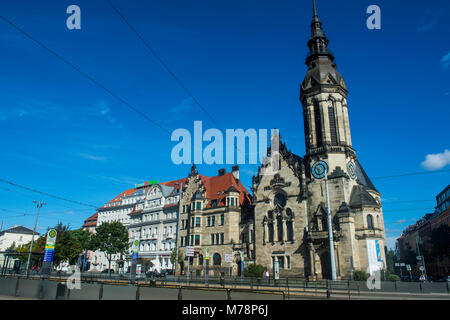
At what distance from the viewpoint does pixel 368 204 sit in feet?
137

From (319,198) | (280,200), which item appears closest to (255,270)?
(280,200)

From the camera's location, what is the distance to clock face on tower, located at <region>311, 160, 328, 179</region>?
45.6 meters

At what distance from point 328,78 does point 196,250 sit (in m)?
35.4

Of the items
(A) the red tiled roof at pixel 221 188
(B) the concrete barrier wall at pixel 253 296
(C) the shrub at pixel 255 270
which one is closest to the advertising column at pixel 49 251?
(B) the concrete barrier wall at pixel 253 296

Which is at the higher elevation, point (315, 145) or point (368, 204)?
point (315, 145)

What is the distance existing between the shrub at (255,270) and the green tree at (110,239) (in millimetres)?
23461

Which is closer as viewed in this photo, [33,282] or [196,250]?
[33,282]

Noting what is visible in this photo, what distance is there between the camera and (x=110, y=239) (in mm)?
54875

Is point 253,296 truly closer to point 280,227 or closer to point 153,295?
point 153,295

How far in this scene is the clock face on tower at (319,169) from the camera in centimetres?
4562

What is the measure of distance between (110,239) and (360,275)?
39.9m
